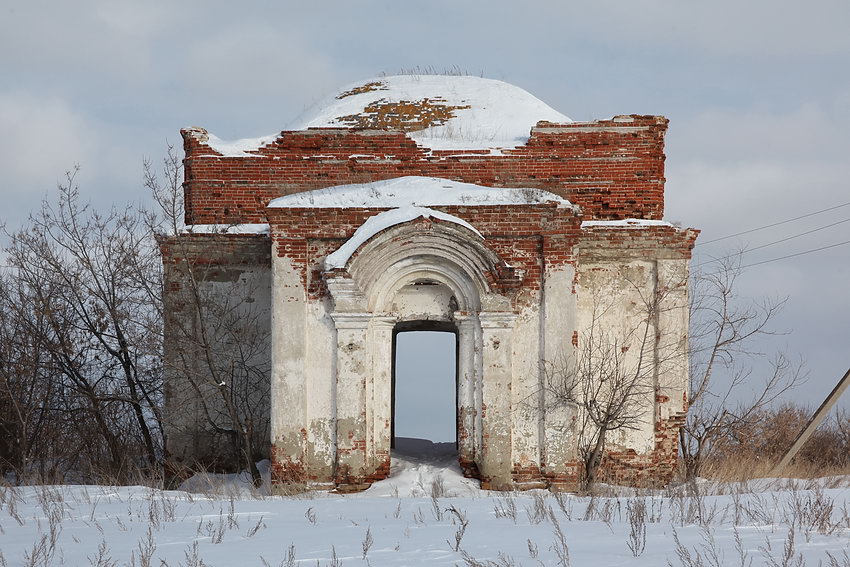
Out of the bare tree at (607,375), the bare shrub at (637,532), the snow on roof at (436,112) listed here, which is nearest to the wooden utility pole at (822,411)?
the bare tree at (607,375)

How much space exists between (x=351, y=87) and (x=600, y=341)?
6369 mm

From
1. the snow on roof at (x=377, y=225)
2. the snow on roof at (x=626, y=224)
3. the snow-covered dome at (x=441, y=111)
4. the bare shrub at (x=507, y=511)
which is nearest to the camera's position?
the bare shrub at (x=507, y=511)

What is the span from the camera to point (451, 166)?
14.1 metres

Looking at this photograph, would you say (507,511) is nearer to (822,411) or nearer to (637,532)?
(637,532)

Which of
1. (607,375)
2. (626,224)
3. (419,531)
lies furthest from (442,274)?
(419,531)

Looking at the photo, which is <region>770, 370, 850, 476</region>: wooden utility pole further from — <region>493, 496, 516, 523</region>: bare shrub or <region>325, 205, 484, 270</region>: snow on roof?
<region>493, 496, 516, 523</region>: bare shrub

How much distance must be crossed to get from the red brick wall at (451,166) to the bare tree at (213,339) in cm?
65

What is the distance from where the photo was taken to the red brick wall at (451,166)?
14.2m

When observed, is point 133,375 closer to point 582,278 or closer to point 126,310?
point 126,310

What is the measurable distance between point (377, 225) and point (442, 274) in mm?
1033

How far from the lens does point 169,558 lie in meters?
6.88

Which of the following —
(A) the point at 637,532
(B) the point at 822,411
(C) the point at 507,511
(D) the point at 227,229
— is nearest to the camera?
(A) the point at 637,532

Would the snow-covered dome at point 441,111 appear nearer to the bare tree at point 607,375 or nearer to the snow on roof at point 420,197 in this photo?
the snow on roof at point 420,197

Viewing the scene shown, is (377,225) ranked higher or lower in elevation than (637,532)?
higher
